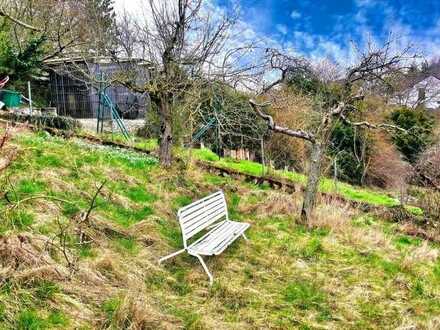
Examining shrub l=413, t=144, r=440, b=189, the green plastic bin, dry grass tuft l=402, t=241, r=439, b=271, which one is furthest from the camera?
the green plastic bin

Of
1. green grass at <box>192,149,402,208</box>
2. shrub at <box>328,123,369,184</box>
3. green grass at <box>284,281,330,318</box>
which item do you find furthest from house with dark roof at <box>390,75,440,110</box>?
green grass at <box>284,281,330,318</box>

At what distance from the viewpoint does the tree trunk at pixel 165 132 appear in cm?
1050

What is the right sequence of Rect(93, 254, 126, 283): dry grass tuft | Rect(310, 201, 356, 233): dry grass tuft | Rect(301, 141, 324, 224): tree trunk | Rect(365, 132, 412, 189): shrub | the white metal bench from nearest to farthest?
Rect(93, 254, 126, 283): dry grass tuft
the white metal bench
Rect(310, 201, 356, 233): dry grass tuft
Rect(301, 141, 324, 224): tree trunk
Rect(365, 132, 412, 189): shrub

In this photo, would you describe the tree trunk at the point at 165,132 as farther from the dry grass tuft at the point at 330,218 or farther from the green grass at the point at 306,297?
the green grass at the point at 306,297

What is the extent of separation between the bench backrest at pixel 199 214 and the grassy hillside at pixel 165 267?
451mm

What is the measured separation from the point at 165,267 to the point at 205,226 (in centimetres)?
99

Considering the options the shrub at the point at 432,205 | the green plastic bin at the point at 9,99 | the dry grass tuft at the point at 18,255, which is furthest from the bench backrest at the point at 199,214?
the green plastic bin at the point at 9,99

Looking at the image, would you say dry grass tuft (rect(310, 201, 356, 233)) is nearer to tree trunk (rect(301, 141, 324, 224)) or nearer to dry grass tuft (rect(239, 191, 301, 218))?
tree trunk (rect(301, 141, 324, 224))

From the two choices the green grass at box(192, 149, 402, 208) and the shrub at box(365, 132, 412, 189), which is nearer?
the green grass at box(192, 149, 402, 208)

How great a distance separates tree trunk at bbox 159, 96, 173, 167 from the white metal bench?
3.94 meters

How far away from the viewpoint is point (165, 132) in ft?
34.7

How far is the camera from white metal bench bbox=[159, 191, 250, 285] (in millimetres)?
5020

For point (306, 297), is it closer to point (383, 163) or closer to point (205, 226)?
point (205, 226)

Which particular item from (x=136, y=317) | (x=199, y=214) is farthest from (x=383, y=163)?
(x=136, y=317)
